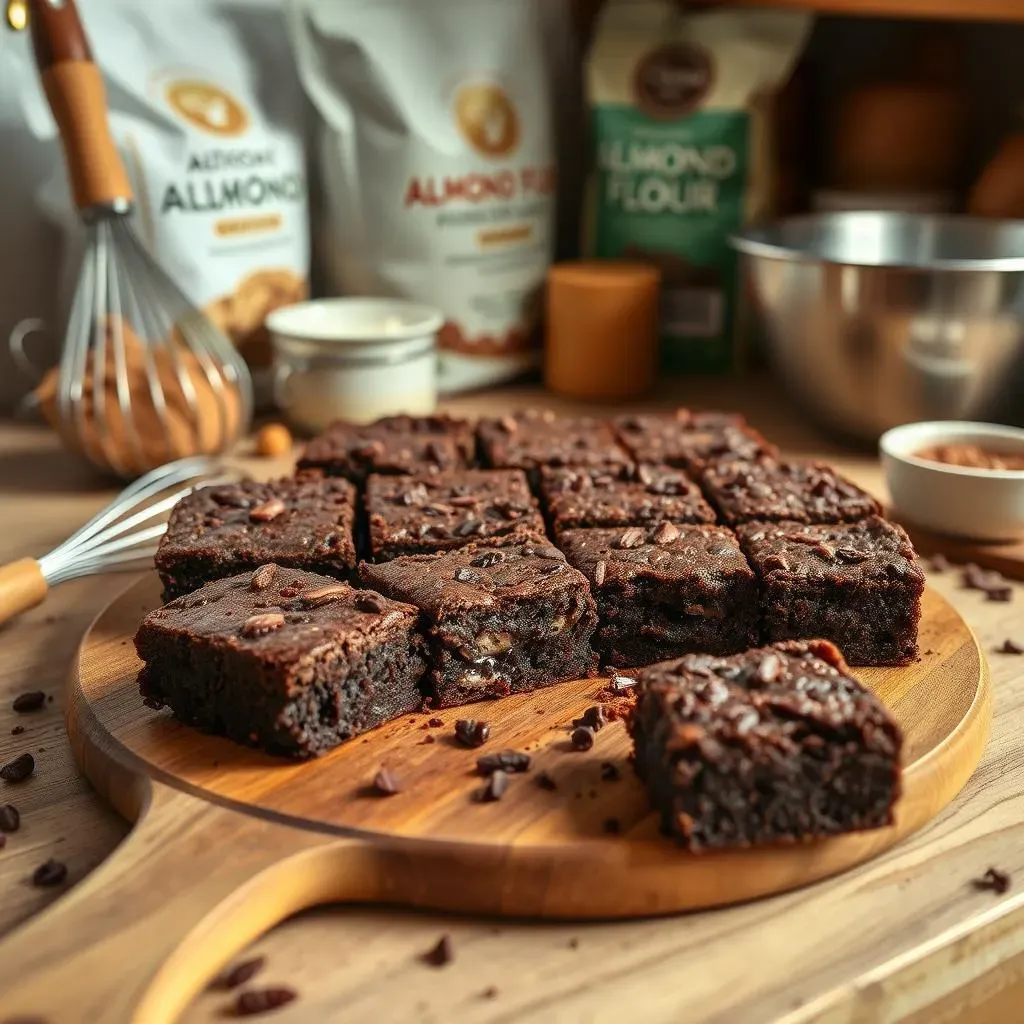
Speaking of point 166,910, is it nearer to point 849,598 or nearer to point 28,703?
point 28,703

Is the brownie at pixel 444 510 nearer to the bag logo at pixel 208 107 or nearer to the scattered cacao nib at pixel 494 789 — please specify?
the scattered cacao nib at pixel 494 789

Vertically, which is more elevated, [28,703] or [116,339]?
[116,339]

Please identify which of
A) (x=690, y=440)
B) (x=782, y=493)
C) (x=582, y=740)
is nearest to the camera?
(x=582, y=740)

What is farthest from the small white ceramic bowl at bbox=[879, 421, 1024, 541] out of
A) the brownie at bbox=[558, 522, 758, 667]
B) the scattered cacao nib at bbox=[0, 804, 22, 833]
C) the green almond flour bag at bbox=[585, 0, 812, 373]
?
the scattered cacao nib at bbox=[0, 804, 22, 833]

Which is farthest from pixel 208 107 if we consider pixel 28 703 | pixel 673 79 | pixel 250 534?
pixel 28 703

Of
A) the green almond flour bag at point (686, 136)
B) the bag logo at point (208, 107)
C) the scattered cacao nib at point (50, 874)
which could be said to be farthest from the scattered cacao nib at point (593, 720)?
the green almond flour bag at point (686, 136)

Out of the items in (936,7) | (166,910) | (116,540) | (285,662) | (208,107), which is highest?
(936,7)

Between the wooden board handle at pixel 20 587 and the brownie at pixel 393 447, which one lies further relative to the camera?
the brownie at pixel 393 447
